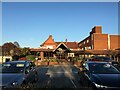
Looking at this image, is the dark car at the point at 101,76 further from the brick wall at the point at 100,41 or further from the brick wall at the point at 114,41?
the brick wall at the point at 114,41

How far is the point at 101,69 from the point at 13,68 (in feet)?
14.1

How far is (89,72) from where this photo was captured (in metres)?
11.0

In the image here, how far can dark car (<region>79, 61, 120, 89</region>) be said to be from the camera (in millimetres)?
9219

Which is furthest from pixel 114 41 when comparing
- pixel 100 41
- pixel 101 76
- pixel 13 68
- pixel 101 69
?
pixel 101 76

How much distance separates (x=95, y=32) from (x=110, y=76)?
6407 centimetres

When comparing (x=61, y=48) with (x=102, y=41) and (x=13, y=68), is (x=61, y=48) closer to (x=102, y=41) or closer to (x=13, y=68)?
(x=102, y=41)

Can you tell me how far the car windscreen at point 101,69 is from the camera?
36.7 ft

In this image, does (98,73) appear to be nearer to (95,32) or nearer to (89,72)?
(89,72)

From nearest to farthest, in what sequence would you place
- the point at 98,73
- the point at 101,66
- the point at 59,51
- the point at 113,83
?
the point at 113,83, the point at 98,73, the point at 101,66, the point at 59,51

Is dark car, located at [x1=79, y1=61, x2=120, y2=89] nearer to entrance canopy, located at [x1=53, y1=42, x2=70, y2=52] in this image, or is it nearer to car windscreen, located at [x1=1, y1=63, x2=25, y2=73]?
car windscreen, located at [x1=1, y1=63, x2=25, y2=73]

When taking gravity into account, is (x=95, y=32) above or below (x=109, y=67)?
above

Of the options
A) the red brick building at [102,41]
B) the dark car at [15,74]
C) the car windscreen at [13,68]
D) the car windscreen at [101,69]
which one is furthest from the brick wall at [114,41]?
the car windscreen at [13,68]

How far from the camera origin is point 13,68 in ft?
38.8

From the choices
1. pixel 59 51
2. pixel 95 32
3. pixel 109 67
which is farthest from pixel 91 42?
pixel 109 67
